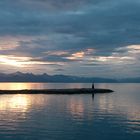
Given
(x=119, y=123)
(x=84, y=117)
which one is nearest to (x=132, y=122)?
(x=119, y=123)

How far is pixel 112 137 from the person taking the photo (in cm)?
3641

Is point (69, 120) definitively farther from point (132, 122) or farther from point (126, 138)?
point (126, 138)

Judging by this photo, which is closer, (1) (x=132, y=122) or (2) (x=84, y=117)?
(1) (x=132, y=122)

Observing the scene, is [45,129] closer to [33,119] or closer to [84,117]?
[33,119]

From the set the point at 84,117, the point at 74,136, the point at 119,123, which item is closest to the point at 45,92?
the point at 84,117

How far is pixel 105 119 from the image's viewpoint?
50719 mm

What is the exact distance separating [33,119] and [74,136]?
47.2 ft

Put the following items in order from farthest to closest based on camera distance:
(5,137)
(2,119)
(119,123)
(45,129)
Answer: (2,119), (119,123), (45,129), (5,137)

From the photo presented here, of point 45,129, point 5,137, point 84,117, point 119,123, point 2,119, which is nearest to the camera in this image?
point 5,137

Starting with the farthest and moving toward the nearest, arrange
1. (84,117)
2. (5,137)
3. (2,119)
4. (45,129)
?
(84,117)
(2,119)
(45,129)
(5,137)

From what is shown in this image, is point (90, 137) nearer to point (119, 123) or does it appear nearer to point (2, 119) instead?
point (119, 123)

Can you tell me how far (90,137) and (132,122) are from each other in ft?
42.8

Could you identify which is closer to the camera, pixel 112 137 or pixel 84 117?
pixel 112 137

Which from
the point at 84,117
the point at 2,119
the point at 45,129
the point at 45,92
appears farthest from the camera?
the point at 45,92
